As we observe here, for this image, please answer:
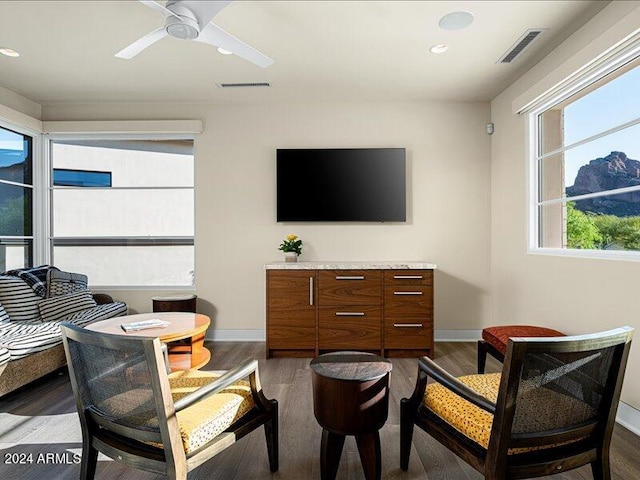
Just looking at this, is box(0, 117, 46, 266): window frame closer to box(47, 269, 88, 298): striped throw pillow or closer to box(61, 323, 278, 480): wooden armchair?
box(47, 269, 88, 298): striped throw pillow

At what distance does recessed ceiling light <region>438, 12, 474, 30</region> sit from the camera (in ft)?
8.20

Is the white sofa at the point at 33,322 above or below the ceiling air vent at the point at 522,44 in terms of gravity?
below

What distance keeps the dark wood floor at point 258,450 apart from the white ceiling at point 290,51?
108 inches

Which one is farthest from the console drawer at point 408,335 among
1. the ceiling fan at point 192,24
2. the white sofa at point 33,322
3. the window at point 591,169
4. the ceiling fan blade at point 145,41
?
the ceiling fan blade at point 145,41

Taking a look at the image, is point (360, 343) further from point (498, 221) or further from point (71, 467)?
point (71, 467)

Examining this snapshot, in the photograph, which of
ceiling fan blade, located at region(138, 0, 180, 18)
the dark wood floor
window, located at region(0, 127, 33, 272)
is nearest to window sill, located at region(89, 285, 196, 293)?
window, located at region(0, 127, 33, 272)

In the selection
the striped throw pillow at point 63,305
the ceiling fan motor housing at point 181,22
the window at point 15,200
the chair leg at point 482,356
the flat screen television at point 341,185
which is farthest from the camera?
the flat screen television at point 341,185

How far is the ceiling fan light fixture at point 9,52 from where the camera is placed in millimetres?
3012

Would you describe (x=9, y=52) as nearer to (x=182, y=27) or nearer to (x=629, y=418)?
(x=182, y=27)

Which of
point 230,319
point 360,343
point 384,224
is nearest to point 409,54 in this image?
point 384,224

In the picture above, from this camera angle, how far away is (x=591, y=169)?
2.67m

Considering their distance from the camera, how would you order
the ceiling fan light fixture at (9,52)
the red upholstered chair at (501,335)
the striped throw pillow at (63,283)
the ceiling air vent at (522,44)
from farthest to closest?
1. the striped throw pillow at (63,283)
2. the ceiling fan light fixture at (9,52)
3. the ceiling air vent at (522,44)
4. the red upholstered chair at (501,335)

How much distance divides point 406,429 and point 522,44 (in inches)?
118

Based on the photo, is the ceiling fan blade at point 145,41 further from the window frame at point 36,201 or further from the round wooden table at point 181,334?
the window frame at point 36,201
